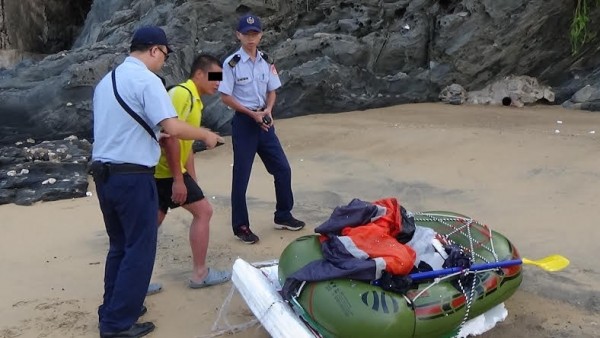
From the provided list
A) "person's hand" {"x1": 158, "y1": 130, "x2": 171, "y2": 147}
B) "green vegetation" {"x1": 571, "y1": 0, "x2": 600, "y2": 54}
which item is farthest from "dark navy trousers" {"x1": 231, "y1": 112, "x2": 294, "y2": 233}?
"green vegetation" {"x1": 571, "y1": 0, "x2": 600, "y2": 54}

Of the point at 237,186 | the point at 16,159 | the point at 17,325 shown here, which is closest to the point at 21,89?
the point at 16,159

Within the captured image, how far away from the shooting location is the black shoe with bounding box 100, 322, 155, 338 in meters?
3.80

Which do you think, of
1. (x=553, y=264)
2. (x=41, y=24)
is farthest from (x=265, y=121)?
(x=41, y=24)

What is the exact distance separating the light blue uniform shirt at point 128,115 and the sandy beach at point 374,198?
1.11 meters

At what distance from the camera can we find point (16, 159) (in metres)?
8.09

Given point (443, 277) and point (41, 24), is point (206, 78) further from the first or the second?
point (41, 24)

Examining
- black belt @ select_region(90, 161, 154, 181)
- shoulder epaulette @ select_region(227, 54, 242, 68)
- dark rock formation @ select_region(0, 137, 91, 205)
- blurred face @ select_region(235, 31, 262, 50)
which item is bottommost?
dark rock formation @ select_region(0, 137, 91, 205)

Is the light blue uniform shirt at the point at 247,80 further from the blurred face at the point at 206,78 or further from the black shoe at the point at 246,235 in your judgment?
the black shoe at the point at 246,235

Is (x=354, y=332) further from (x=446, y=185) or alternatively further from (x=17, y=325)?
(x=446, y=185)

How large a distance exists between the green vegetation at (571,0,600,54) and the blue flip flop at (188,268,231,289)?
8.31 m

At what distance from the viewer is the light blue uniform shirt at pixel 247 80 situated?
5297 mm

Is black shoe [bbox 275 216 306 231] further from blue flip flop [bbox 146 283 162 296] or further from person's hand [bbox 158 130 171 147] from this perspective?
person's hand [bbox 158 130 171 147]

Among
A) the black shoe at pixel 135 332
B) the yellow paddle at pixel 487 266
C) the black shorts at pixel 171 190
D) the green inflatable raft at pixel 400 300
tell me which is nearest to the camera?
the green inflatable raft at pixel 400 300

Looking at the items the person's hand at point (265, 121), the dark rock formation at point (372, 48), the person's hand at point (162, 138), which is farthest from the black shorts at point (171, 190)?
the dark rock formation at point (372, 48)
